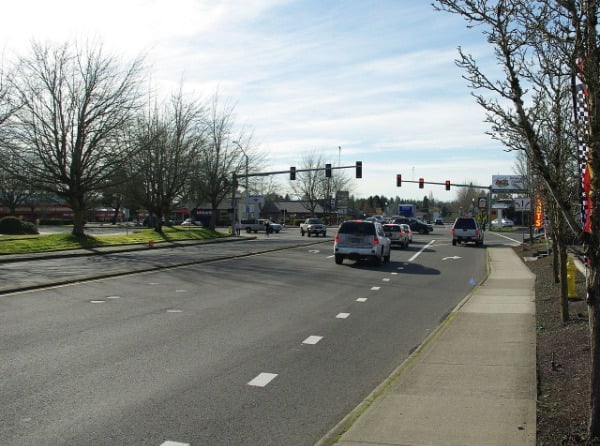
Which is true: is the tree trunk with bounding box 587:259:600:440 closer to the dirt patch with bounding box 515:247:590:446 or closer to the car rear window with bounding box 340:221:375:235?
the dirt patch with bounding box 515:247:590:446

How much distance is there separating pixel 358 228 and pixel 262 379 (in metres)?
17.6

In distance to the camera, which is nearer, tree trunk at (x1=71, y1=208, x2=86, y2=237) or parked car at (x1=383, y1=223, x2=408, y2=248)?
tree trunk at (x1=71, y1=208, x2=86, y2=237)

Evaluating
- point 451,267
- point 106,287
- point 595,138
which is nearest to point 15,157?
point 106,287

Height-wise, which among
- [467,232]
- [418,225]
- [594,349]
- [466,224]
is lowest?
[418,225]

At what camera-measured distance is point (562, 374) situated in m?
6.86

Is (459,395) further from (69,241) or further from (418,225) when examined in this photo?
(418,225)

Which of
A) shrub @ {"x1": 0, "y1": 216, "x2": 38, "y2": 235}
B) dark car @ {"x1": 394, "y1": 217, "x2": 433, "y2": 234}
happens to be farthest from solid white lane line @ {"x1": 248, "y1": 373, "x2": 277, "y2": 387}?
dark car @ {"x1": 394, "y1": 217, "x2": 433, "y2": 234}

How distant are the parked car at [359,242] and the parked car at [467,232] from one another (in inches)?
687

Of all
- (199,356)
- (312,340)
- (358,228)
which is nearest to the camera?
(199,356)

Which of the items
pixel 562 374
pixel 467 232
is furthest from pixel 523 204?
pixel 562 374

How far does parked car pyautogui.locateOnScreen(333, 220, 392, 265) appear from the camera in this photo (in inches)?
933

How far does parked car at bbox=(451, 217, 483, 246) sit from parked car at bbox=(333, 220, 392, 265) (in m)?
17.5

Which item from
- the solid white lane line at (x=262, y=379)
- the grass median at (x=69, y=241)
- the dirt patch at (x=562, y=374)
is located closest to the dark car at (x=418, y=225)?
the grass median at (x=69, y=241)

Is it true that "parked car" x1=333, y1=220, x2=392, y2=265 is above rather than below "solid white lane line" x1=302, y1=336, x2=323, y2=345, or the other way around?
above
